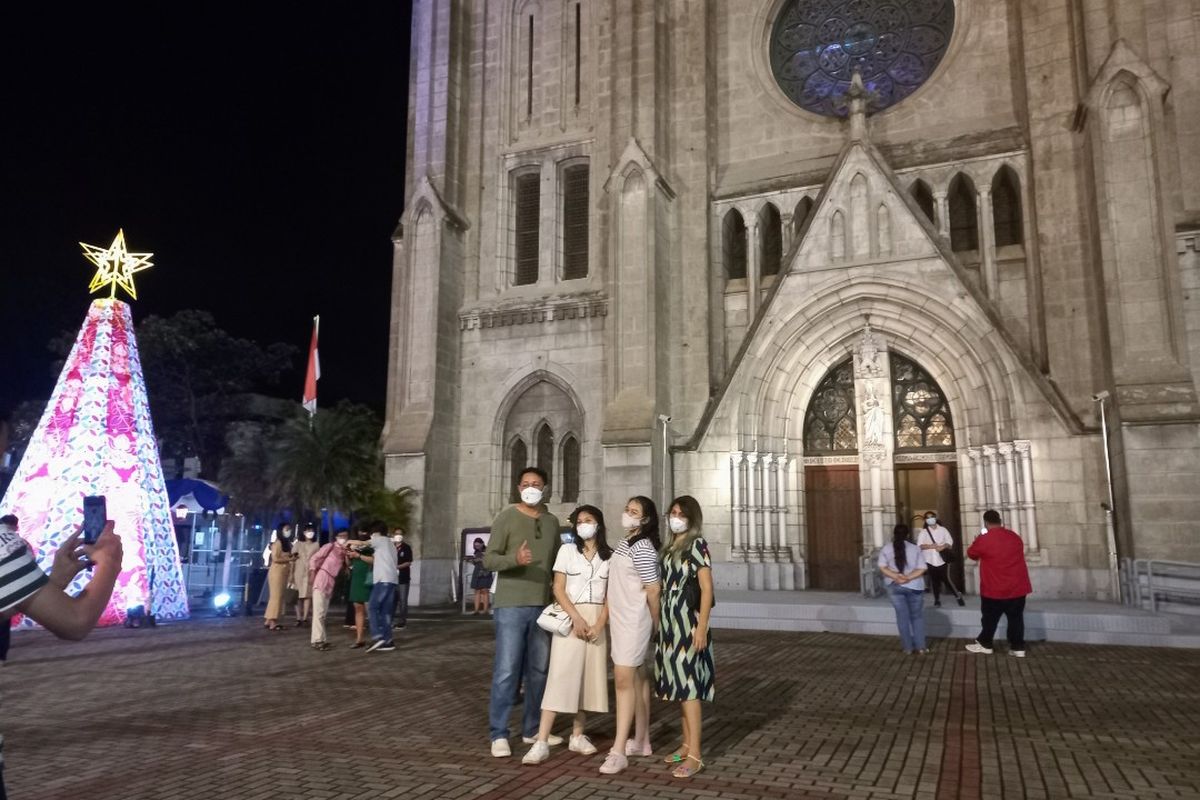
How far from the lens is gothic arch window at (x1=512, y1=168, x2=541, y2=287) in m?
21.9

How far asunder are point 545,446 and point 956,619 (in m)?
10.8

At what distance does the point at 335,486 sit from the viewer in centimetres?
2470

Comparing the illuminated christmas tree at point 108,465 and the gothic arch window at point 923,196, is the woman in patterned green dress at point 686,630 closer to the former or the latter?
the illuminated christmas tree at point 108,465

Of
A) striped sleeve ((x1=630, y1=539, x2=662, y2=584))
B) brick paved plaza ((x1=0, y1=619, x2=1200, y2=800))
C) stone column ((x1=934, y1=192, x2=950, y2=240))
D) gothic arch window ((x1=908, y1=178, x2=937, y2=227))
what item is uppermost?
gothic arch window ((x1=908, y1=178, x2=937, y2=227))

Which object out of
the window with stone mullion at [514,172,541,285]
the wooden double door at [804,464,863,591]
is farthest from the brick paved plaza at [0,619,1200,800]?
the window with stone mullion at [514,172,541,285]

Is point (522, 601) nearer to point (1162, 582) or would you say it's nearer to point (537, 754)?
point (537, 754)

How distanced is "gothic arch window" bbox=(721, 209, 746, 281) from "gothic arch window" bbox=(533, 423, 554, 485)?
5.81 metres

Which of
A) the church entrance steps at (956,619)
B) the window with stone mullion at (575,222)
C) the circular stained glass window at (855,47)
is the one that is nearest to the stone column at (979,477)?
the church entrance steps at (956,619)

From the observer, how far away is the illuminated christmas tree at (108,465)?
14391mm

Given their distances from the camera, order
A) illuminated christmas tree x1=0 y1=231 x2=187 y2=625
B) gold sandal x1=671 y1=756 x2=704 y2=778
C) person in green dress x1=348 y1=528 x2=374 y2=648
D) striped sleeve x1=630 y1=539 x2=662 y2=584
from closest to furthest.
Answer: gold sandal x1=671 y1=756 x2=704 y2=778 < striped sleeve x1=630 y1=539 x2=662 y2=584 < person in green dress x1=348 y1=528 x2=374 y2=648 < illuminated christmas tree x1=0 y1=231 x2=187 y2=625

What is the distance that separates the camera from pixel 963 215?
18609mm

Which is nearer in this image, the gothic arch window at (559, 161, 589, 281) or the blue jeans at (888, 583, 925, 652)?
the blue jeans at (888, 583, 925, 652)

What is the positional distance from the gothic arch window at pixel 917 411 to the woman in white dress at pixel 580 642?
533 inches

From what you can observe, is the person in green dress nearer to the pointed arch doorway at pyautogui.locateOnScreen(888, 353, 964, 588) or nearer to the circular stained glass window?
the pointed arch doorway at pyautogui.locateOnScreen(888, 353, 964, 588)
